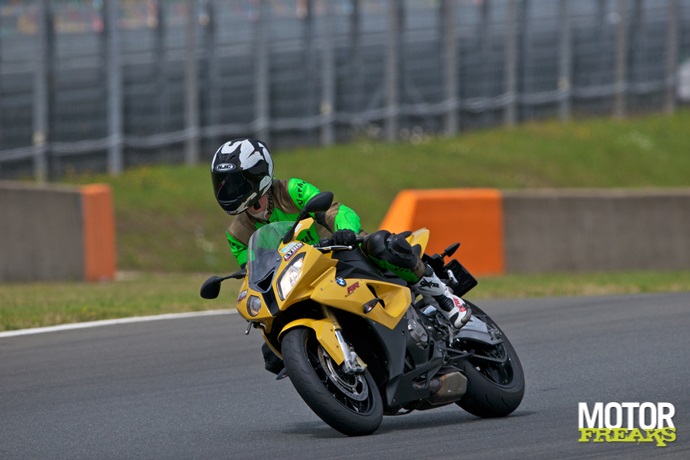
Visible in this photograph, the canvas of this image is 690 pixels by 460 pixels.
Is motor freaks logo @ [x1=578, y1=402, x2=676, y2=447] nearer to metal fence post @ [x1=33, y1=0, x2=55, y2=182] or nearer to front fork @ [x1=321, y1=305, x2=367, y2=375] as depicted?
front fork @ [x1=321, y1=305, x2=367, y2=375]

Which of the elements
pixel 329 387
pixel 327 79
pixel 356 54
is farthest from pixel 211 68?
pixel 329 387

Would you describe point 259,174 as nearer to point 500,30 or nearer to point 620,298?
point 620,298

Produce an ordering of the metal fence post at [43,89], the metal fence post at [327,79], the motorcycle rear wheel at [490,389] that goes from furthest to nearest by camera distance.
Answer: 1. the metal fence post at [327,79]
2. the metal fence post at [43,89]
3. the motorcycle rear wheel at [490,389]

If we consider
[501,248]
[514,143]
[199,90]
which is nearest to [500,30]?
[514,143]

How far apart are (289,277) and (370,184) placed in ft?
58.3

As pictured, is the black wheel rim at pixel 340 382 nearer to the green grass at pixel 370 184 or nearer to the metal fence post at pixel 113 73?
the green grass at pixel 370 184

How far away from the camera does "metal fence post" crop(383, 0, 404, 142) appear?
1086 inches

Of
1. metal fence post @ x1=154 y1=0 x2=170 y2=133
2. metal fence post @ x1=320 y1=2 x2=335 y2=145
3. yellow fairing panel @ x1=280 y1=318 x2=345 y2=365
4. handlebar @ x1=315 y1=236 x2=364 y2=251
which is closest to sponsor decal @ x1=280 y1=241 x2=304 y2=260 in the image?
handlebar @ x1=315 y1=236 x2=364 y2=251

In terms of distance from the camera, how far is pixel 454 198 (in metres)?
18.1

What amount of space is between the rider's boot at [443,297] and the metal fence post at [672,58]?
28313 millimetres

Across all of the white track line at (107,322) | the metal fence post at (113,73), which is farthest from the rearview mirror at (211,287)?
the metal fence post at (113,73)

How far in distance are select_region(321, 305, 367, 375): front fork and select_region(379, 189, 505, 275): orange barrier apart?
34.7 ft

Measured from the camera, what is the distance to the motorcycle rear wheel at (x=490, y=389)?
25.5 ft

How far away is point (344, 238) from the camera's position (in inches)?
278
